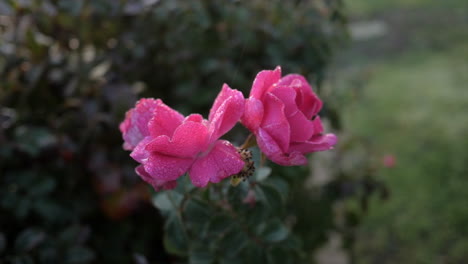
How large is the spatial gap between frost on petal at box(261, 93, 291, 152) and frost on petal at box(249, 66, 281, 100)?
2cm

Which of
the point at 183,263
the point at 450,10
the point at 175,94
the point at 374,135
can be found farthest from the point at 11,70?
the point at 450,10

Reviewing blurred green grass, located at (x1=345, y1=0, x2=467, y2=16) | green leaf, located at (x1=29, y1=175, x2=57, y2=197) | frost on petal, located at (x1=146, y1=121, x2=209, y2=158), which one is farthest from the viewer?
blurred green grass, located at (x1=345, y1=0, x2=467, y2=16)

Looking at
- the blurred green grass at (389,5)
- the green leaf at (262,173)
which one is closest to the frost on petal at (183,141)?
the green leaf at (262,173)

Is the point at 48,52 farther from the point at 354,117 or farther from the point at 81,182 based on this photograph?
the point at 354,117

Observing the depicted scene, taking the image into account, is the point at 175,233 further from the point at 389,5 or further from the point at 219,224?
the point at 389,5

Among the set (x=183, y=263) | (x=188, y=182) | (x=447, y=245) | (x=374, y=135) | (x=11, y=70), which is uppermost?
(x=11, y=70)

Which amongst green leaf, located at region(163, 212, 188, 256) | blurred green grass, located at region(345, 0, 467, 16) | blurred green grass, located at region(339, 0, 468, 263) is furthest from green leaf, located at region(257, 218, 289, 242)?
blurred green grass, located at region(345, 0, 467, 16)

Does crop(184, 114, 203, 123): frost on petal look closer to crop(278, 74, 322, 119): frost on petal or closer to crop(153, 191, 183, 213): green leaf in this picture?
crop(278, 74, 322, 119): frost on petal

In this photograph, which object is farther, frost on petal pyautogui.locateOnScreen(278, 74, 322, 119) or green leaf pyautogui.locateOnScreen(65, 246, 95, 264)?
green leaf pyautogui.locateOnScreen(65, 246, 95, 264)

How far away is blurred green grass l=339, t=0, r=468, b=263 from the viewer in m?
2.31

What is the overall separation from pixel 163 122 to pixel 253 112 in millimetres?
146

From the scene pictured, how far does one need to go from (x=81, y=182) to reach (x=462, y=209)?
78.1 inches

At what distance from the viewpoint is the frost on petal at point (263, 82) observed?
2.43ft

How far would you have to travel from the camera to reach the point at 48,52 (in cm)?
154
